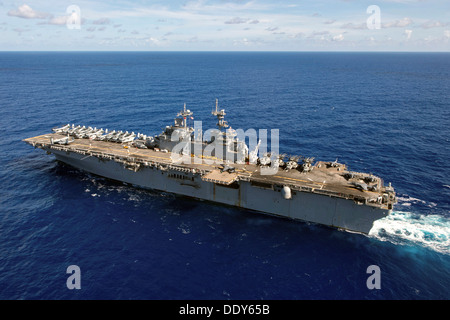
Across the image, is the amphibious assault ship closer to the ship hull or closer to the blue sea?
the ship hull

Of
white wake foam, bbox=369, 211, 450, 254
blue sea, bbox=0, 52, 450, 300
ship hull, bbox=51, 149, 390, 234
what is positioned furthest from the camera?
ship hull, bbox=51, 149, 390, 234

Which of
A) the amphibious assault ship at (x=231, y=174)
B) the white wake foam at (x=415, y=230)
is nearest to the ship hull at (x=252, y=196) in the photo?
the amphibious assault ship at (x=231, y=174)

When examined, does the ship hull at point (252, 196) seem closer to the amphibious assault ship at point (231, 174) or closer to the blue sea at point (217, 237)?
the amphibious assault ship at point (231, 174)

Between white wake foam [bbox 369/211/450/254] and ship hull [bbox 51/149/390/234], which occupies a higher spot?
ship hull [bbox 51/149/390/234]

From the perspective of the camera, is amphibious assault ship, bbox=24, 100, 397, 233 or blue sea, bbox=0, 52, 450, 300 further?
amphibious assault ship, bbox=24, 100, 397, 233

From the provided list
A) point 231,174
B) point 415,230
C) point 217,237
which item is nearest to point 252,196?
point 231,174

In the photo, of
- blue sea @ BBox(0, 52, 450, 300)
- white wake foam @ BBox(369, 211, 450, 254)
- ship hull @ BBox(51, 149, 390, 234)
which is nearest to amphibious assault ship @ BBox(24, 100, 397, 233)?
ship hull @ BBox(51, 149, 390, 234)

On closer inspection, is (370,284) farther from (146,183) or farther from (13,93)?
(13,93)

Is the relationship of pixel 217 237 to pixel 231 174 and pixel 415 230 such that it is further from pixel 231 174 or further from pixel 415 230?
pixel 415 230
